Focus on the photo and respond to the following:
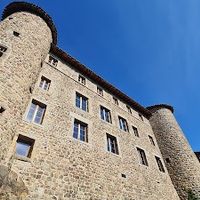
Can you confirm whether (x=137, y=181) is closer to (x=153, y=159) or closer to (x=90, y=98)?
(x=153, y=159)

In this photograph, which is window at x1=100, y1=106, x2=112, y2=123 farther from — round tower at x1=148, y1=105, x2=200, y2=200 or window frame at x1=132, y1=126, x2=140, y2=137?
round tower at x1=148, y1=105, x2=200, y2=200

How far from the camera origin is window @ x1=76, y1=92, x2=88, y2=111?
12078 millimetres

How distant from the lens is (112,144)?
38.6ft

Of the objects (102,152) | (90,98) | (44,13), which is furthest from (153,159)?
(44,13)

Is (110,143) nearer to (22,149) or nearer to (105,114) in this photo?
(105,114)

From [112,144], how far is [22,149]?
6.07m

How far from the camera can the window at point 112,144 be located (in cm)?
1126

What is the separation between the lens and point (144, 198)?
9.93 m

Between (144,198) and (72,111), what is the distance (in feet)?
21.3

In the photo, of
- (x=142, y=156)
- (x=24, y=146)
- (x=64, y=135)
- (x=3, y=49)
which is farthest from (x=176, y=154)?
(x=3, y=49)

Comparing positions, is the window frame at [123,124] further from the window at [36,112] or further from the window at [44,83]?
the window at [36,112]

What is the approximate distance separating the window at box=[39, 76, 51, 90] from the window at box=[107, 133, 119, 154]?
17.0 ft

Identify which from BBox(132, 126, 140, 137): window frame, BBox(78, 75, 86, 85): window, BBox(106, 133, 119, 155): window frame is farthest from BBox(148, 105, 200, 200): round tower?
BBox(78, 75, 86, 85): window

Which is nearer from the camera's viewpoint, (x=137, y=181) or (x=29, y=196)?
(x=29, y=196)
